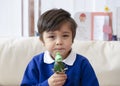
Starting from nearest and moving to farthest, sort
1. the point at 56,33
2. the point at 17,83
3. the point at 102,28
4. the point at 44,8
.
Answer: the point at 56,33 → the point at 17,83 → the point at 102,28 → the point at 44,8

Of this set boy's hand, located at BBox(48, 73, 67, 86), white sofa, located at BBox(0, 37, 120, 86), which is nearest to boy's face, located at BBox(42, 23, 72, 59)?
boy's hand, located at BBox(48, 73, 67, 86)

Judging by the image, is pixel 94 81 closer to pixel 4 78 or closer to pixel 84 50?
pixel 84 50

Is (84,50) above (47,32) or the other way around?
the other way around

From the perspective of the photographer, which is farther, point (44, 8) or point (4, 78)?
point (44, 8)

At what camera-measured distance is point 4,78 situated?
1.62m

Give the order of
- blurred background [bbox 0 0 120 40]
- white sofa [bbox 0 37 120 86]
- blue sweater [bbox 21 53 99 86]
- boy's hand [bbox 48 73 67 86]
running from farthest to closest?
blurred background [bbox 0 0 120 40]
white sofa [bbox 0 37 120 86]
blue sweater [bbox 21 53 99 86]
boy's hand [bbox 48 73 67 86]

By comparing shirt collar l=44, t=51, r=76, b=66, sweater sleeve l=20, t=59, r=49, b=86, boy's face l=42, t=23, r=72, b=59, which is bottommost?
sweater sleeve l=20, t=59, r=49, b=86

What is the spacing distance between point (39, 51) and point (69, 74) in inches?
20.5

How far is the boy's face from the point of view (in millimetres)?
1117

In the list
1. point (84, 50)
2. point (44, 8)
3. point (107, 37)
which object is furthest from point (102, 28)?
point (44, 8)

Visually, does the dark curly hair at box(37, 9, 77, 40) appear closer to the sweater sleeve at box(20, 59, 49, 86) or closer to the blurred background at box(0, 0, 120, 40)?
the sweater sleeve at box(20, 59, 49, 86)

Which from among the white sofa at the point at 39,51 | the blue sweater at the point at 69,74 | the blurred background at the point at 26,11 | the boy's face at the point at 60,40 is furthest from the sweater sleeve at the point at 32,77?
the blurred background at the point at 26,11

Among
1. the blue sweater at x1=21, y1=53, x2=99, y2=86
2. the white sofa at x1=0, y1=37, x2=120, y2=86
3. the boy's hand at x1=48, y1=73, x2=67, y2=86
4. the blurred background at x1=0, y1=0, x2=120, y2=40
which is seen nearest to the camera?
the boy's hand at x1=48, y1=73, x2=67, y2=86

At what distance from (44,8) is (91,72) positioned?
119cm
